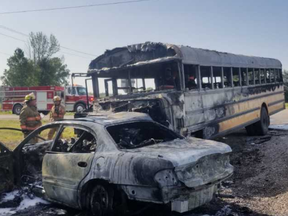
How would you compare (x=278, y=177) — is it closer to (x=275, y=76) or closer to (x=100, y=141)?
(x=100, y=141)

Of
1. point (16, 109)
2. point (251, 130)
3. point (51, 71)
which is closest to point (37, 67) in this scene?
point (51, 71)

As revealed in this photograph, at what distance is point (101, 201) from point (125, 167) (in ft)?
2.06

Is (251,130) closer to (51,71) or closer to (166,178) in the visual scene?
(166,178)

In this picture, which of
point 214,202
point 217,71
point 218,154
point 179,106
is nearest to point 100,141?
point 218,154

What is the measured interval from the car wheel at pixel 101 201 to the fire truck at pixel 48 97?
21165 millimetres

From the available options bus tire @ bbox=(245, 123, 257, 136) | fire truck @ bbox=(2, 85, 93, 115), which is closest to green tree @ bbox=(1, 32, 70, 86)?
fire truck @ bbox=(2, 85, 93, 115)

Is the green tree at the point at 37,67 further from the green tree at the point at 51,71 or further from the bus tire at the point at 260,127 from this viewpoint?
the bus tire at the point at 260,127

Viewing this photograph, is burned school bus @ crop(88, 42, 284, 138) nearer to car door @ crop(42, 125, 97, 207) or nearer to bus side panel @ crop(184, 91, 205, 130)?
bus side panel @ crop(184, 91, 205, 130)

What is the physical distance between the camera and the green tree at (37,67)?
167ft

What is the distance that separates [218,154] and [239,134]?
8.14 metres

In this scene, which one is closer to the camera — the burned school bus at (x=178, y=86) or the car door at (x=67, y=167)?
the car door at (x=67, y=167)

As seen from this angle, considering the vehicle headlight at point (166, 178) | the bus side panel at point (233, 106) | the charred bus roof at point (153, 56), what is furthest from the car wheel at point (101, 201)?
the charred bus roof at point (153, 56)

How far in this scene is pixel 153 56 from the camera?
24.5 ft

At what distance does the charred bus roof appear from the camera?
23.7 ft
